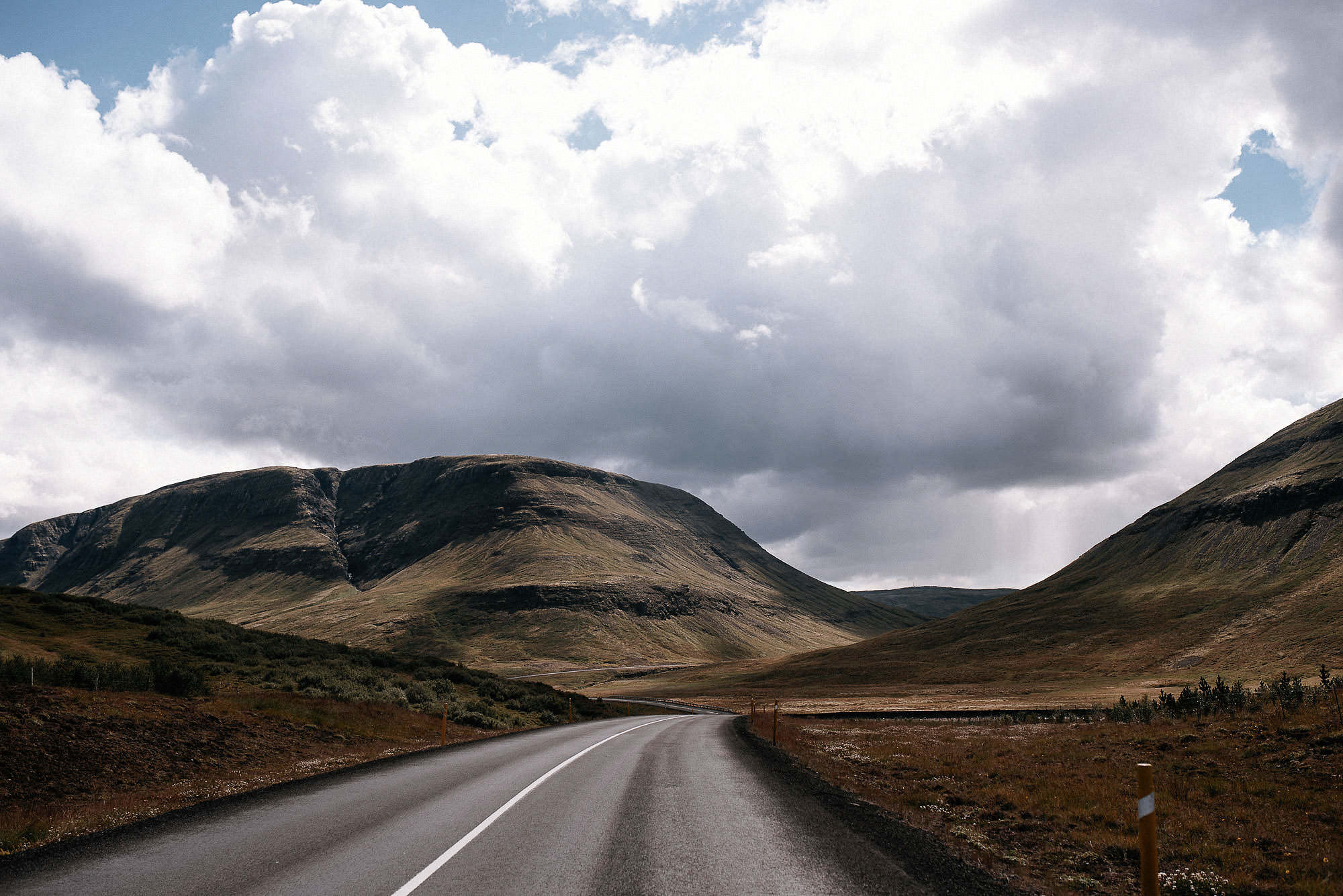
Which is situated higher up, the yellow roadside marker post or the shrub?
the yellow roadside marker post

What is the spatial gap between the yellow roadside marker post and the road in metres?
2.23

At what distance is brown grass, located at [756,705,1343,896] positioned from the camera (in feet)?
31.0

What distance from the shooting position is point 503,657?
174 m

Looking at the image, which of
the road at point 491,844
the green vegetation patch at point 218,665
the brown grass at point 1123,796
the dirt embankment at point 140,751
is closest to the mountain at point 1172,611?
the green vegetation patch at point 218,665

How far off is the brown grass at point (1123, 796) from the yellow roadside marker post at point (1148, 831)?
105 inches

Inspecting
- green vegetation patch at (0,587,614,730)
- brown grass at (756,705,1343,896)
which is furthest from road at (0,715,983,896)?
green vegetation patch at (0,587,614,730)

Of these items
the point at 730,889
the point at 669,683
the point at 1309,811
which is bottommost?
the point at 669,683

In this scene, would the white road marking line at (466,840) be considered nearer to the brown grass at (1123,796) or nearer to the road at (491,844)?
the road at (491,844)

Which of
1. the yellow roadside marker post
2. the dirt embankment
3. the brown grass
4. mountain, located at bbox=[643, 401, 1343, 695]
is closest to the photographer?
the yellow roadside marker post

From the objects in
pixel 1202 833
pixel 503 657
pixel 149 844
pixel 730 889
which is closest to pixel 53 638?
pixel 149 844

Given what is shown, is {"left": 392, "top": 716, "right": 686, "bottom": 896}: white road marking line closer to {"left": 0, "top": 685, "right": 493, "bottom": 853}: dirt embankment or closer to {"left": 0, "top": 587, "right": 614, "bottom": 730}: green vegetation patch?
{"left": 0, "top": 685, "right": 493, "bottom": 853}: dirt embankment

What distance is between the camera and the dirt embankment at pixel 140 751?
39.7 ft

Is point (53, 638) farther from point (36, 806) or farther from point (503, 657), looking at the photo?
point (503, 657)

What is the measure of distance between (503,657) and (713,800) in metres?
172
